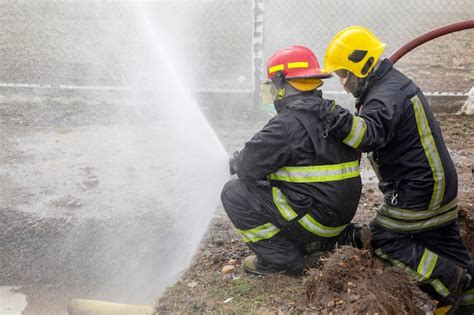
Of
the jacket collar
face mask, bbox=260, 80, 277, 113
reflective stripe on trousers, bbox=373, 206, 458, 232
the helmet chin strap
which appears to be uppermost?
the jacket collar

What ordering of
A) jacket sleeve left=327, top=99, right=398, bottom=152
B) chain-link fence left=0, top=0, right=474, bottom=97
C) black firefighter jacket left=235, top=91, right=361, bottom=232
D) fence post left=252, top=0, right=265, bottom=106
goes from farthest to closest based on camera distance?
chain-link fence left=0, top=0, right=474, bottom=97 → fence post left=252, top=0, right=265, bottom=106 → black firefighter jacket left=235, top=91, right=361, bottom=232 → jacket sleeve left=327, top=99, right=398, bottom=152

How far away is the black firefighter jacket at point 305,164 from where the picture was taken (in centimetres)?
313

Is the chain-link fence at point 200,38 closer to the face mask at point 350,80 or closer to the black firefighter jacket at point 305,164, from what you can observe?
the face mask at point 350,80

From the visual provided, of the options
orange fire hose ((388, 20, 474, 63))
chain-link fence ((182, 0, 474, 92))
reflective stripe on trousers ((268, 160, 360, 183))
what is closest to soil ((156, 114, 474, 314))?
reflective stripe on trousers ((268, 160, 360, 183))

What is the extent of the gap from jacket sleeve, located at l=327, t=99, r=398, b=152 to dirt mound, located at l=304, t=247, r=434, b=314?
2.17 ft

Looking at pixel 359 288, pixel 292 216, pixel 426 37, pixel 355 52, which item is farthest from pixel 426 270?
pixel 426 37

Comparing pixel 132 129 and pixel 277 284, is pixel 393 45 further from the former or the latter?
pixel 277 284

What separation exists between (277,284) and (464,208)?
1918 millimetres

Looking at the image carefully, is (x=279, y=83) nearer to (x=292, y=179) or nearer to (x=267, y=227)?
(x=292, y=179)

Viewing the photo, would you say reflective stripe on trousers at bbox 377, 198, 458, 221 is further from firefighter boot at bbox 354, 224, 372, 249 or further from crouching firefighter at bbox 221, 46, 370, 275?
crouching firefighter at bbox 221, 46, 370, 275

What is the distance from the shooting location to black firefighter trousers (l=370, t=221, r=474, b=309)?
11.3 feet

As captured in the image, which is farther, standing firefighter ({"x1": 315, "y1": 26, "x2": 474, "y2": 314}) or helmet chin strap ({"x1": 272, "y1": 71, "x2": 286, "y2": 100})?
helmet chin strap ({"x1": 272, "y1": 71, "x2": 286, "y2": 100})

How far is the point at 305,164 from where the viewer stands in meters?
3.17

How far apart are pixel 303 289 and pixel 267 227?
0.46 meters
